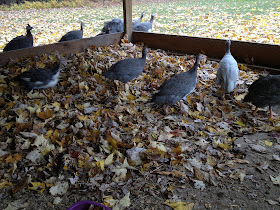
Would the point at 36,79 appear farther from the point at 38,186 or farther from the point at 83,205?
the point at 83,205

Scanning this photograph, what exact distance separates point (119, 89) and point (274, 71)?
10.1 feet

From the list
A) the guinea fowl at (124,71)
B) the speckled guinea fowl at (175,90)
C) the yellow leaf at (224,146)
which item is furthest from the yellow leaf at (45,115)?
the yellow leaf at (224,146)

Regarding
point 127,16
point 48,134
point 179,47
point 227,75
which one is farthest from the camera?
point 127,16

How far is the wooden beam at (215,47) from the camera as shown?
468 centimetres

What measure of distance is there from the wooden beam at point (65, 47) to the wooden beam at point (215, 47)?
0.77m

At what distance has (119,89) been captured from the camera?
3.90m

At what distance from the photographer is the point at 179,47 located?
577 cm

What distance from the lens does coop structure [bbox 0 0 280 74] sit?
464 centimetres

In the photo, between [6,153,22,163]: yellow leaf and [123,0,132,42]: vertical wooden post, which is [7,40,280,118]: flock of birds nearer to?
[6,153,22,163]: yellow leaf

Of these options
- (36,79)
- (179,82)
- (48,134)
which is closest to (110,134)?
(48,134)

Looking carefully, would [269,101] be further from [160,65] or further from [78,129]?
[78,129]

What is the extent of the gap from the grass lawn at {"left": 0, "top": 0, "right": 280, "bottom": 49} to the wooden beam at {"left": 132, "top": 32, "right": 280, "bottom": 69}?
1319 mm

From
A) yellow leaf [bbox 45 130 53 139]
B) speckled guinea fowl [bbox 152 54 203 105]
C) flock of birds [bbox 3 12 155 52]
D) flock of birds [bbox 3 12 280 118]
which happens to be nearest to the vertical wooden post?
flock of birds [bbox 3 12 155 52]

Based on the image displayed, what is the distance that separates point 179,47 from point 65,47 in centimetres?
268
